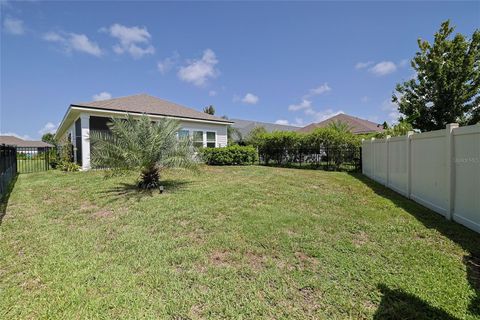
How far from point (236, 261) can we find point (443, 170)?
514cm

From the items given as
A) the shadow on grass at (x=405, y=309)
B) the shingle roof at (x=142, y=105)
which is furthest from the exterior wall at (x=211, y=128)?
the shadow on grass at (x=405, y=309)

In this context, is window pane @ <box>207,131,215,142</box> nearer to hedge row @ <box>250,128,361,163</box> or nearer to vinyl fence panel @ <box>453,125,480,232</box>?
hedge row @ <box>250,128,361,163</box>

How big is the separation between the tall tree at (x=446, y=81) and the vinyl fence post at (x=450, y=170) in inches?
488

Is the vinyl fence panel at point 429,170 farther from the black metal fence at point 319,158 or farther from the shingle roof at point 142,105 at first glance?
the shingle roof at point 142,105

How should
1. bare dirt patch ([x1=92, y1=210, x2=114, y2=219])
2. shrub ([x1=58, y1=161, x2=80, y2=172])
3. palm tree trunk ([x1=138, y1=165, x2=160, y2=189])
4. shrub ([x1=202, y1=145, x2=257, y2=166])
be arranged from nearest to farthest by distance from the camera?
bare dirt patch ([x1=92, y1=210, x2=114, y2=219]) → palm tree trunk ([x1=138, y1=165, x2=160, y2=189]) → shrub ([x1=58, y1=161, x2=80, y2=172]) → shrub ([x1=202, y1=145, x2=257, y2=166])

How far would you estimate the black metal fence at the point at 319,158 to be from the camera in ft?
48.3

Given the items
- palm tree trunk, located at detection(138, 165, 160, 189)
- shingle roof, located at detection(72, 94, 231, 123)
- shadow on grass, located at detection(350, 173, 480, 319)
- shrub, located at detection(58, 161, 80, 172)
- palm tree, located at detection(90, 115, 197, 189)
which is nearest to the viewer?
shadow on grass, located at detection(350, 173, 480, 319)

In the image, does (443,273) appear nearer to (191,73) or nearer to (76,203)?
(76,203)

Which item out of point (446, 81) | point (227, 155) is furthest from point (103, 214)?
point (446, 81)

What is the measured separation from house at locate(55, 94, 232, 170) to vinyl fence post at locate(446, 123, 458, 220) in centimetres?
729

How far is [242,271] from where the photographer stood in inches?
125

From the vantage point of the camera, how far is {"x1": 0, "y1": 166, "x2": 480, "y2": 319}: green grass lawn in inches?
99.3

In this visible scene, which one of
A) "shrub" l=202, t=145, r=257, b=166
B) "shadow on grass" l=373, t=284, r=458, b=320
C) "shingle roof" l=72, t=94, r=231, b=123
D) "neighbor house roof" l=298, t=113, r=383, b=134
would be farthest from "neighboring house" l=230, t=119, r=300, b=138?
"shadow on grass" l=373, t=284, r=458, b=320

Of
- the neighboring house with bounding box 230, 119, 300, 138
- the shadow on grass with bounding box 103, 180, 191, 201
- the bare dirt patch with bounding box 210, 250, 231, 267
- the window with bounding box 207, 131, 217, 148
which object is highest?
the neighboring house with bounding box 230, 119, 300, 138
